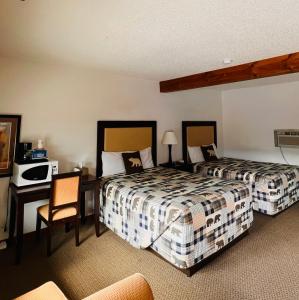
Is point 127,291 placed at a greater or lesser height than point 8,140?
lesser

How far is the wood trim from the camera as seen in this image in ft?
8.57

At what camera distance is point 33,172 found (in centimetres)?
263

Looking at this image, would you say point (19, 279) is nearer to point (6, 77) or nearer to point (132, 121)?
point (6, 77)

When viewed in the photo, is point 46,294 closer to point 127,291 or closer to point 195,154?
point 127,291

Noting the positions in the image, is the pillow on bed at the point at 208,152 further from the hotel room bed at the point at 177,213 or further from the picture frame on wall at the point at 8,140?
the picture frame on wall at the point at 8,140

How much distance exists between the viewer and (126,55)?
2654 millimetres

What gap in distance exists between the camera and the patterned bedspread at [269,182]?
340cm

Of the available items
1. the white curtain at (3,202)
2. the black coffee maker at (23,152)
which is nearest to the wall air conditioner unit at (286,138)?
the black coffee maker at (23,152)

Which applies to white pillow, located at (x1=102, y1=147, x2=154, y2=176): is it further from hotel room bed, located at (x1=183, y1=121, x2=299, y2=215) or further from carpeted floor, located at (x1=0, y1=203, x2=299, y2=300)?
hotel room bed, located at (x1=183, y1=121, x2=299, y2=215)

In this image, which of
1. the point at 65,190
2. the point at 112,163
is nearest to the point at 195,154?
the point at 112,163

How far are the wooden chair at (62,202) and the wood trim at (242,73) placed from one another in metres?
2.34

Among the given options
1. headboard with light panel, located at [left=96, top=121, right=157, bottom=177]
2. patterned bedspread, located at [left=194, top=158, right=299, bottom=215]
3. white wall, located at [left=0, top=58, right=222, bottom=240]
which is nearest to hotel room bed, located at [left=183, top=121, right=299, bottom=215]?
patterned bedspread, located at [left=194, top=158, right=299, bottom=215]

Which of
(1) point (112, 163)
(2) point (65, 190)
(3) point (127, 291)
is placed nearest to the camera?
(3) point (127, 291)

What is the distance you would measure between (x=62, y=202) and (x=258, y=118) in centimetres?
440
